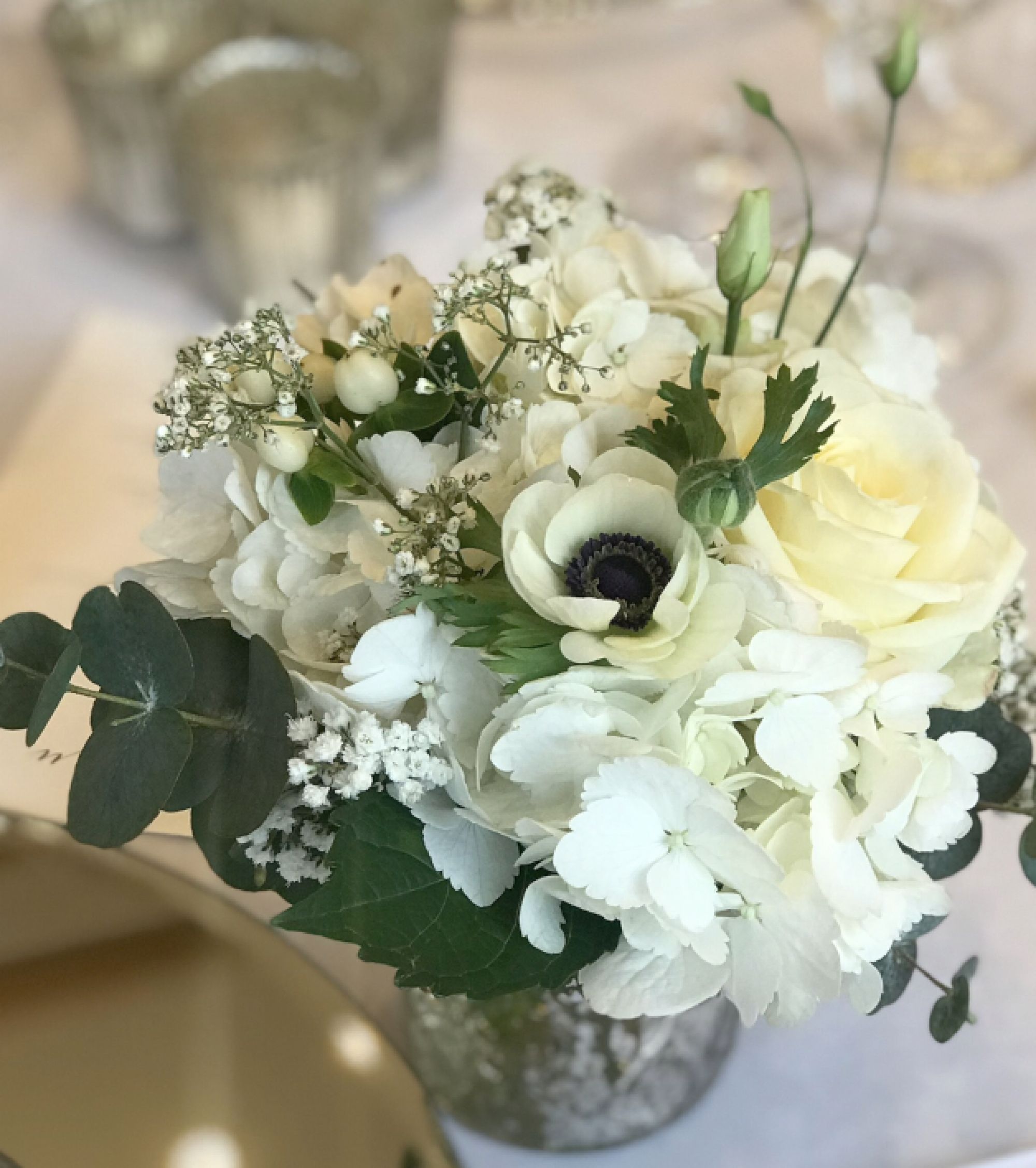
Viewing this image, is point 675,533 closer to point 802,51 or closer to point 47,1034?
point 47,1034

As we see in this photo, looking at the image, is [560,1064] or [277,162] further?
[277,162]

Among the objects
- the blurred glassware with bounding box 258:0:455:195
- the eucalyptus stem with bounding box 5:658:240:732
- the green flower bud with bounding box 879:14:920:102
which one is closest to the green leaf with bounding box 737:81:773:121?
the green flower bud with bounding box 879:14:920:102

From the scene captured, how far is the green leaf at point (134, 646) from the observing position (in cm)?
27

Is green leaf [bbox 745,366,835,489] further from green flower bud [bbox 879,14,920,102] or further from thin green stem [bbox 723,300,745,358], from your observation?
green flower bud [bbox 879,14,920,102]

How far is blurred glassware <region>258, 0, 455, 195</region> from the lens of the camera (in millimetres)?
715

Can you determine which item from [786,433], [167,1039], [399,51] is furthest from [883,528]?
[399,51]

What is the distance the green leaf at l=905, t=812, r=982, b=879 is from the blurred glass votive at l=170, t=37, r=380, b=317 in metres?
0.41

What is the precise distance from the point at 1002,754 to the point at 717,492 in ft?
0.46

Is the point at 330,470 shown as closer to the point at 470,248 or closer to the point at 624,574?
the point at 624,574

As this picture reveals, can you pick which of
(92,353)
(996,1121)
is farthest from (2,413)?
(996,1121)

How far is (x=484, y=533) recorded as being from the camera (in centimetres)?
26

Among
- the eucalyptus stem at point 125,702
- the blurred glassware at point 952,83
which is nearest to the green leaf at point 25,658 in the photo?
the eucalyptus stem at point 125,702

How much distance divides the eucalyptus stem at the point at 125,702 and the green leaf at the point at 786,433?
134mm

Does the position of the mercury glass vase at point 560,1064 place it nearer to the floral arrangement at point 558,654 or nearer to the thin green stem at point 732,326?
the floral arrangement at point 558,654
